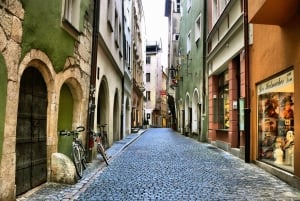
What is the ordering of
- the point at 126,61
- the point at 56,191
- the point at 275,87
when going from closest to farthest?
the point at 56,191
the point at 275,87
the point at 126,61

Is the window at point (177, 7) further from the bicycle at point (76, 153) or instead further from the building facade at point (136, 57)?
the bicycle at point (76, 153)

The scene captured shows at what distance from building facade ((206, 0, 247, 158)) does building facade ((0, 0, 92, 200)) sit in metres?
5.38

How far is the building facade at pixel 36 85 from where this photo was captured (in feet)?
17.9

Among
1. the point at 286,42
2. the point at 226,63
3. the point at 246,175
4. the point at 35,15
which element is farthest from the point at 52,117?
the point at 226,63

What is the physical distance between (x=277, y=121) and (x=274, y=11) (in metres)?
2.93

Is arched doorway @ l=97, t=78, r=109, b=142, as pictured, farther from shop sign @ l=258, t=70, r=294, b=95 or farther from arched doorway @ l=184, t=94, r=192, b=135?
arched doorway @ l=184, t=94, r=192, b=135

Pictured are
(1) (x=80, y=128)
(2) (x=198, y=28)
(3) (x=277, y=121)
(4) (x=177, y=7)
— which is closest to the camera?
(3) (x=277, y=121)

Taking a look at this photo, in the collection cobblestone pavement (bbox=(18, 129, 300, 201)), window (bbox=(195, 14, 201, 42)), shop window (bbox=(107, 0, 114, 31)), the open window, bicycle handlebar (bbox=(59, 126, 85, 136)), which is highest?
window (bbox=(195, 14, 201, 42))

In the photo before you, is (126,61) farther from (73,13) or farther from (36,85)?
(36,85)

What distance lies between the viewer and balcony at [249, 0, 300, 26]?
294 inches

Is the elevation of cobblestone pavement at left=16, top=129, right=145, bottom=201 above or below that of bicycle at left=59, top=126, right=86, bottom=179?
below

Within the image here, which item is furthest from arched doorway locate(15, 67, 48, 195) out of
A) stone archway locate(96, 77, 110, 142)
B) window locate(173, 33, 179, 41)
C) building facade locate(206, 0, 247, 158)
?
window locate(173, 33, 179, 41)

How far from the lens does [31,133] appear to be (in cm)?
696

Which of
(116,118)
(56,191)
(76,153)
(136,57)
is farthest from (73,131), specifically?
(136,57)
